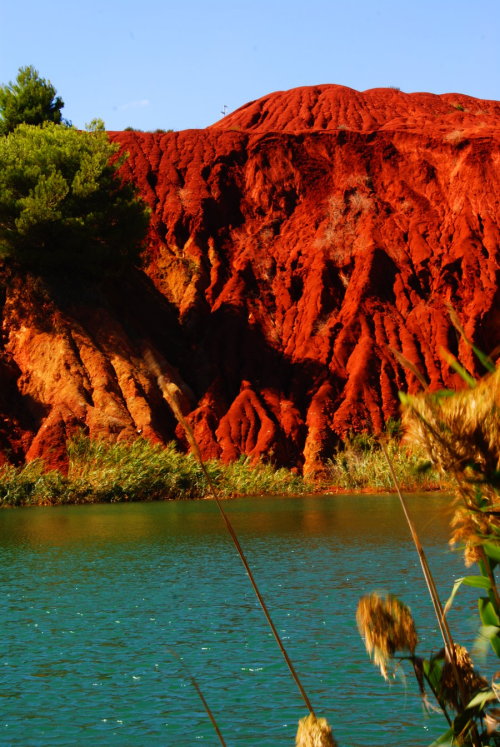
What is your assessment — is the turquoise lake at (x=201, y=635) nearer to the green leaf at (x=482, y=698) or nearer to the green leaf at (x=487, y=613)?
the green leaf at (x=487, y=613)

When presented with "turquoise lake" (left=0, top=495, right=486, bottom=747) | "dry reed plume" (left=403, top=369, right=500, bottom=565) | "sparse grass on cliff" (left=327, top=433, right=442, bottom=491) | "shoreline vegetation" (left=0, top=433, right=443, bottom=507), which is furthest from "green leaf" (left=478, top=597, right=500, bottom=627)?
"sparse grass on cliff" (left=327, top=433, right=442, bottom=491)

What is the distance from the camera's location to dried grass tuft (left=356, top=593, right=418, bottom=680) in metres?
2.88

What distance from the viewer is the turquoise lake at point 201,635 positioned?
673cm

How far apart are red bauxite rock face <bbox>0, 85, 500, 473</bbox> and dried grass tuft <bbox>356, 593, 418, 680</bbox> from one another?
111 feet

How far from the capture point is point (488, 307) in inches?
1709

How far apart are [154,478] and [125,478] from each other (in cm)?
100

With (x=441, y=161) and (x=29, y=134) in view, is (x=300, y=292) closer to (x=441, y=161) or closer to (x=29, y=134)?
(x=441, y=161)

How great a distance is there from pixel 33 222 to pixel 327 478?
16350 millimetres

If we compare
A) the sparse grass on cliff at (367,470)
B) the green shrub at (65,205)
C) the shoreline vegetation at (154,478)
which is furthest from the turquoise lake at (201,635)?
the green shrub at (65,205)

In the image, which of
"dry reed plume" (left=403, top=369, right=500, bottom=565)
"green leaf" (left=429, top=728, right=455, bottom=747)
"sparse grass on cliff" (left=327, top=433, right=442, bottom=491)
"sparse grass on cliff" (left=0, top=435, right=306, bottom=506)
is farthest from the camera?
"sparse grass on cliff" (left=327, top=433, right=442, bottom=491)

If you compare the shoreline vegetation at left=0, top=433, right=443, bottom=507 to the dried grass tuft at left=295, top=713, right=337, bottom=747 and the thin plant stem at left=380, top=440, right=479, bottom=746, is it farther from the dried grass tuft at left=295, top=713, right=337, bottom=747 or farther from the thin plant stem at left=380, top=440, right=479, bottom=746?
the dried grass tuft at left=295, top=713, right=337, bottom=747

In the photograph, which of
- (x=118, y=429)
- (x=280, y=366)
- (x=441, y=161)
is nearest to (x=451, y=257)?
(x=441, y=161)

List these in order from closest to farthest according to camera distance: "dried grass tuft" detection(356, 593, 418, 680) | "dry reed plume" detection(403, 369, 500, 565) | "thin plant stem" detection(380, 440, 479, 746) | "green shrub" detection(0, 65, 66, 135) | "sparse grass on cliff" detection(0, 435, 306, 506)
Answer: "dry reed plume" detection(403, 369, 500, 565) < "thin plant stem" detection(380, 440, 479, 746) < "dried grass tuft" detection(356, 593, 418, 680) < "sparse grass on cliff" detection(0, 435, 306, 506) < "green shrub" detection(0, 65, 66, 135)

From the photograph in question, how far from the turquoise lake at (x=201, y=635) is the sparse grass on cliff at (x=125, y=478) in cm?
1196
